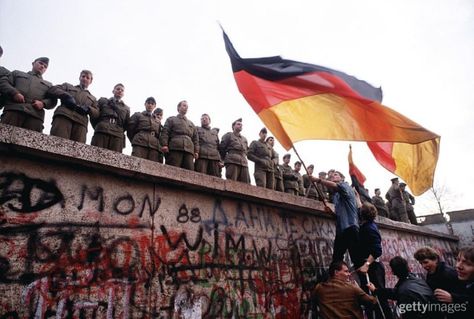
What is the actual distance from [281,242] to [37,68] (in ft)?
15.4

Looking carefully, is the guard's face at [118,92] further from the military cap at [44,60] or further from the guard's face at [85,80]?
the military cap at [44,60]

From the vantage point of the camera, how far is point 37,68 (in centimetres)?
432

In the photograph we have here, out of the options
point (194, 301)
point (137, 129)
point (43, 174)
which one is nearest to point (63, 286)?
point (43, 174)

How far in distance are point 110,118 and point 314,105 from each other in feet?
10.8

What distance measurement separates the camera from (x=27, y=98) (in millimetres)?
4008

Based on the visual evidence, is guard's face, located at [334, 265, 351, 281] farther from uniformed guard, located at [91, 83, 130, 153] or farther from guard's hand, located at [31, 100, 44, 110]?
guard's hand, located at [31, 100, 44, 110]

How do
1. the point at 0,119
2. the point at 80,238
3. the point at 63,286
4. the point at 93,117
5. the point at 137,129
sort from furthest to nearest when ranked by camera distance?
the point at 137,129, the point at 93,117, the point at 0,119, the point at 80,238, the point at 63,286

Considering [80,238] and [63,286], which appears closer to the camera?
[63,286]

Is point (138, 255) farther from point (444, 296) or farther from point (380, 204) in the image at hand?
point (380, 204)

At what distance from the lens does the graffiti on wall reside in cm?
298

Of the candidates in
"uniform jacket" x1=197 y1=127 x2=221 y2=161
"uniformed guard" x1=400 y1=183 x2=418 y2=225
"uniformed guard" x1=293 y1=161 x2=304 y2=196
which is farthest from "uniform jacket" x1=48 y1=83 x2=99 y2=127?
"uniformed guard" x1=400 y1=183 x2=418 y2=225

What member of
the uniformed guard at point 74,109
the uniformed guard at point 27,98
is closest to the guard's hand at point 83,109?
the uniformed guard at point 74,109

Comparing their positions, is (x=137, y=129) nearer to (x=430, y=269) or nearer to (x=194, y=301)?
(x=194, y=301)

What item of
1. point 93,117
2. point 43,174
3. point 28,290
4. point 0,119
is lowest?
point 28,290
